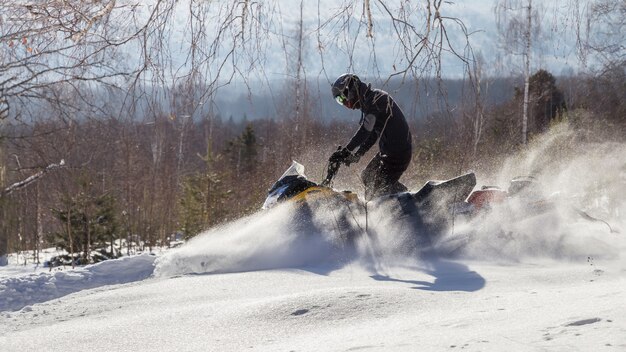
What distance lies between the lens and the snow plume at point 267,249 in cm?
683

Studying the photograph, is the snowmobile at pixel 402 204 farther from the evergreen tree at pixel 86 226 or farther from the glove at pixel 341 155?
the evergreen tree at pixel 86 226

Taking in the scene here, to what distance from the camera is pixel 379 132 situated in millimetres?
7137

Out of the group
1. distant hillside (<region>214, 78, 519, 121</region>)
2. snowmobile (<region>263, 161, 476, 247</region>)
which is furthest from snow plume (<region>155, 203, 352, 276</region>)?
distant hillside (<region>214, 78, 519, 121</region>)

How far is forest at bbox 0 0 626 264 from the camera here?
13.4ft

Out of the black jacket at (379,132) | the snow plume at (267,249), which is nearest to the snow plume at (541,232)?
the black jacket at (379,132)

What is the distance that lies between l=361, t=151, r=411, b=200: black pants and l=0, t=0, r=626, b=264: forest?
22.3 inches

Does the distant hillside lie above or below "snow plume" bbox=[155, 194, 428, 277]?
above

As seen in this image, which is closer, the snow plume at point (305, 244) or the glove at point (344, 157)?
the snow plume at point (305, 244)

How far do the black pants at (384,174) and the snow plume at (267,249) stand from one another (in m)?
0.82

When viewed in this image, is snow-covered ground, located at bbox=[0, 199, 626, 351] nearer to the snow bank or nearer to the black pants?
the snow bank

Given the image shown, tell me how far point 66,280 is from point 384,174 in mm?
3643

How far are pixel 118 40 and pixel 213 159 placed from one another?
43.0 feet

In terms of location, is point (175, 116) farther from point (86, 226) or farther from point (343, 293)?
point (86, 226)

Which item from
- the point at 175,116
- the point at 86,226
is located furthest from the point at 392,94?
the point at 86,226
